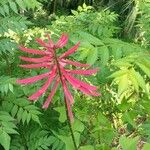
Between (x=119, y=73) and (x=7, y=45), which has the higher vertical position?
(x=119, y=73)

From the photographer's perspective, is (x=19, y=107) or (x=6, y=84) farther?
(x=19, y=107)

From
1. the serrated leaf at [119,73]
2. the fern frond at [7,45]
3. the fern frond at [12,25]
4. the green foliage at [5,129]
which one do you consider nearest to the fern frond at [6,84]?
the green foliage at [5,129]

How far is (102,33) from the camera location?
4.00 meters

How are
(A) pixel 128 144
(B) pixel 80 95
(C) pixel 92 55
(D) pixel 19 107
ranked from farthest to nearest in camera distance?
(B) pixel 80 95
(D) pixel 19 107
(C) pixel 92 55
(A) pixel 128 144

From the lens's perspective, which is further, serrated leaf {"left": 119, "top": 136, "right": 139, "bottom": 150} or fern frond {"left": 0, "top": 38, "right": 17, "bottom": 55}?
fern frond {"left": 0, "top": 38, "right": 17, "bottom": 55}

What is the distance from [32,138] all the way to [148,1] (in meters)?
1.46

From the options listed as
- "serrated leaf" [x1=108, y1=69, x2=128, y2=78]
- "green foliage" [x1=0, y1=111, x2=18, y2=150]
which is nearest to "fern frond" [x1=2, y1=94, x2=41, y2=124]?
"green foliage" [x1=0, y1=111, x2=18, y2=150]

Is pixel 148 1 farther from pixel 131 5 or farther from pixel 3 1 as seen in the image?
pixel 131 5

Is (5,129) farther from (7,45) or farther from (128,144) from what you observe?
(128,144)

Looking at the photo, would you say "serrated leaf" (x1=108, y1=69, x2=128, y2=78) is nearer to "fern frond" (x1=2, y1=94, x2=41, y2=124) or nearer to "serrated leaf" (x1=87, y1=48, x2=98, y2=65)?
"serrated leaf" (x1=87, y1=48, x2=98, y2=65)

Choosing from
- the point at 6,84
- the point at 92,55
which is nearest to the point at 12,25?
the point at 6,84

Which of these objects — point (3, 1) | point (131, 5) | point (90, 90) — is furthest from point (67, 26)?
point (131, 5)

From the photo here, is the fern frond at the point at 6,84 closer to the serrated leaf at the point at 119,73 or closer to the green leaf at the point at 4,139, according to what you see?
the green leaf at the point at 4,139

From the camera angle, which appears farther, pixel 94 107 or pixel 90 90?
pixel 94 107
